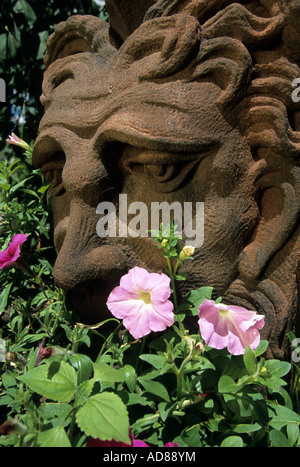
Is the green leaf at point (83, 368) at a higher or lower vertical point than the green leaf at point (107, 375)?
higher

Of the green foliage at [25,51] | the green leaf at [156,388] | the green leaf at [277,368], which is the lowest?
the green leaf at [156,388]

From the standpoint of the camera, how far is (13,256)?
4.63 ft

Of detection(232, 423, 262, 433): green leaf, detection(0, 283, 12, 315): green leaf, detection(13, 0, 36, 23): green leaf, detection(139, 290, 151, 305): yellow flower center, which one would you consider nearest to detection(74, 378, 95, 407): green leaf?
detection(139, 290, 151, 305): yellow flower center

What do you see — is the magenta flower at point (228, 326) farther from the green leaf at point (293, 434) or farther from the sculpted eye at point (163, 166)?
the sculpted eye at point (163, 166)

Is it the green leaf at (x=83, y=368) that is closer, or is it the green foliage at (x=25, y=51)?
the green leaf at (x=83, y=368)

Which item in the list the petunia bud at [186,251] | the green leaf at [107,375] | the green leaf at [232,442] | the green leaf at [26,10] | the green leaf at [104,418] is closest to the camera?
the green leaf at [104,418]

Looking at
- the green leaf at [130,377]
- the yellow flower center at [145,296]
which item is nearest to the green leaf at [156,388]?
the green leaf at [130,377]

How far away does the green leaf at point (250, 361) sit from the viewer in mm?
1037

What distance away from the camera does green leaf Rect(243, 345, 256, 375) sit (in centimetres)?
104

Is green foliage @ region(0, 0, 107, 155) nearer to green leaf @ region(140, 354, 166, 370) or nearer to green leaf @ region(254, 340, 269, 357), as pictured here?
green leaf @ region(140, 354, 166, 370)

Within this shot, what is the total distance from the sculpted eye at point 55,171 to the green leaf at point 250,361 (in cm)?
108

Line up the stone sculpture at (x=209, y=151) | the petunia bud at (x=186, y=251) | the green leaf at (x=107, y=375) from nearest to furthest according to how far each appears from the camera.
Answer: the green leaf at (x=107, y=375) < the petunia bud at (x=186, y=251) < the stone sculpture at (x=209, y=151)

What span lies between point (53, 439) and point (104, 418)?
0.42 feet

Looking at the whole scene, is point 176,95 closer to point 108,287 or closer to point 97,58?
point 97,58
